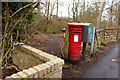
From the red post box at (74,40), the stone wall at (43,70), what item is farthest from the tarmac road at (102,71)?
the stone wall at (43,70)

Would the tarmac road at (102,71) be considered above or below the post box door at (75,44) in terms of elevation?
below

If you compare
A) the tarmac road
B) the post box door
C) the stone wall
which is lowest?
the tarmac road

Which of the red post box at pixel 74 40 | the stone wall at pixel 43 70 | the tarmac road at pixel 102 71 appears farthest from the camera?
the red post box at pixel 74 40

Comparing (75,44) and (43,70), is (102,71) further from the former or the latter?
(43,70)

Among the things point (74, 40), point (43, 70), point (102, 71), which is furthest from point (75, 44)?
point (43, 70)

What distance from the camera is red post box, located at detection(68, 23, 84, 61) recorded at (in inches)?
137

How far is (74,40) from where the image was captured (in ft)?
11.8

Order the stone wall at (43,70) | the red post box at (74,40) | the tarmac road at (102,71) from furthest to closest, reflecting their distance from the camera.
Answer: the red post box at (74,40) < the tarmac road at (102,71) < the stone wall at (43,70)

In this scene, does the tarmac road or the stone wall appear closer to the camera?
the stone wall

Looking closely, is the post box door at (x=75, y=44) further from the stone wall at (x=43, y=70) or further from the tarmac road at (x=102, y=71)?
the stone wall at (x=43, y=70)

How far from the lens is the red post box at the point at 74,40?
137 inches

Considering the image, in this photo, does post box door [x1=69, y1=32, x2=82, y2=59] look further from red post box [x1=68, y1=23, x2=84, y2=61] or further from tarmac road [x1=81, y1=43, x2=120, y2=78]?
tarmac road [x1=81, y1=43, x2=120, y2=78]

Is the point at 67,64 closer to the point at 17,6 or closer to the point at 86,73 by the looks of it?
the point at 86,73

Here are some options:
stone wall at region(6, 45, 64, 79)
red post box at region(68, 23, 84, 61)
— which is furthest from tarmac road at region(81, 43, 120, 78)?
stone wall at region(6, 45, 64, 79)
